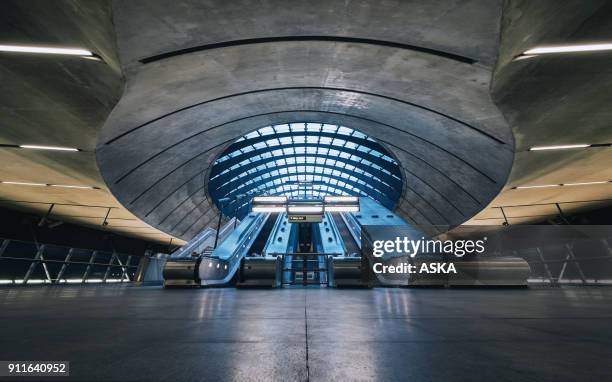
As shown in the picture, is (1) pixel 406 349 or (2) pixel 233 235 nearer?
(1) pixel 406 349

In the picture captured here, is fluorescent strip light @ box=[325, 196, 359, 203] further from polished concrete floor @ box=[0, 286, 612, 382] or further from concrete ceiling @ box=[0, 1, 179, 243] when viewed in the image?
polished concrete floor @ box=[0, 286, 612, 382]

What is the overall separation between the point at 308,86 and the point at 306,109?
3118 mm

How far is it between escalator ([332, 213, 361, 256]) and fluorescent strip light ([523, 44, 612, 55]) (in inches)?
483

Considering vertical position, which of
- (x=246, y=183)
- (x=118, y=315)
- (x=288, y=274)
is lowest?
(x=118, y=315)

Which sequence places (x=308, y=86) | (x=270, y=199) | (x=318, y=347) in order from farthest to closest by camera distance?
(x=270, y=199), (x=308, y=86), (x=318, y=347)

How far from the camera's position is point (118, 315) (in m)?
4.04

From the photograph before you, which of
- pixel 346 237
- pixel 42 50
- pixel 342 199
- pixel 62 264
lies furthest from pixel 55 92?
pixel 346 237

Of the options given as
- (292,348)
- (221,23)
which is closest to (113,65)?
(221,23)

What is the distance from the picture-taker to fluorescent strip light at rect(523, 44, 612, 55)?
5.61m

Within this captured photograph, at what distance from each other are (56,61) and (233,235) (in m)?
16.4

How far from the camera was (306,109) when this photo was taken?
1475 cm

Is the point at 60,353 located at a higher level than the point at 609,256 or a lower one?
lower

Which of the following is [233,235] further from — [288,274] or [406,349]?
[406,349]

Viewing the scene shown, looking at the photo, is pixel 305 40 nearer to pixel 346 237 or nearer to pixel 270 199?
pixel 270 199
